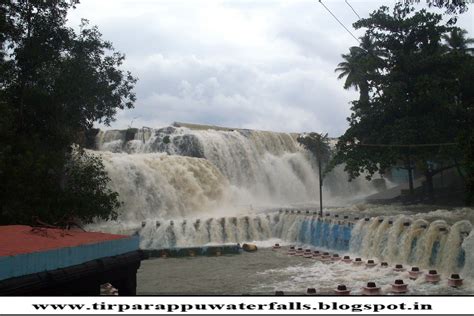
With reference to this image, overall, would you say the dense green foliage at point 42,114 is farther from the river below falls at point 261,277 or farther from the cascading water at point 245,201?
the cascading water at point 245,201

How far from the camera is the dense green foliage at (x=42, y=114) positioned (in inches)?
561

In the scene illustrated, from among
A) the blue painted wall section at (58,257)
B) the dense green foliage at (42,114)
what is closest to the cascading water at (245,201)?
the dense green foliage at (42,114)

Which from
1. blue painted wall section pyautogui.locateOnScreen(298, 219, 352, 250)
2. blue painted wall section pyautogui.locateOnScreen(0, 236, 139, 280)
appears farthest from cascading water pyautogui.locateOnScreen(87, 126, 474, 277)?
blue painted wall section pyautogui.locateOnScreen(0, 236, 139, 280)

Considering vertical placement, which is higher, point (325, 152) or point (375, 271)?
point (325, 152)

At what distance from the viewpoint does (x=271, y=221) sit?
25.0 m

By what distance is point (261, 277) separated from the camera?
15461mm

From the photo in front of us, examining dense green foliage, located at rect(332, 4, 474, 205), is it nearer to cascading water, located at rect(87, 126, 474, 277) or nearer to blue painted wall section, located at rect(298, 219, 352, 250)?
cascading water, located at rect(87, 126, 474, 277)

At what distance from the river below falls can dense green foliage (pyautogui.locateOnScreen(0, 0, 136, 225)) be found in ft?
11.7

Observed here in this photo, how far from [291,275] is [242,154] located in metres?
26.1

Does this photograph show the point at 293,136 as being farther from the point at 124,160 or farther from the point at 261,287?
the point at 261,287

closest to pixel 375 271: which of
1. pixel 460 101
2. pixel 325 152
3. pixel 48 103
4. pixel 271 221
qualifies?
pixel 271 221

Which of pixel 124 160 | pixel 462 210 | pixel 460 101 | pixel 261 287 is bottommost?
pixel 261 287

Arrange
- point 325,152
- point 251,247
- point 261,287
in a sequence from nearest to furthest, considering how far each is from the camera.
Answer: point 261,287 < point 251,247 < point 325,152

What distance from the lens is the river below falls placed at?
43.7 feet
